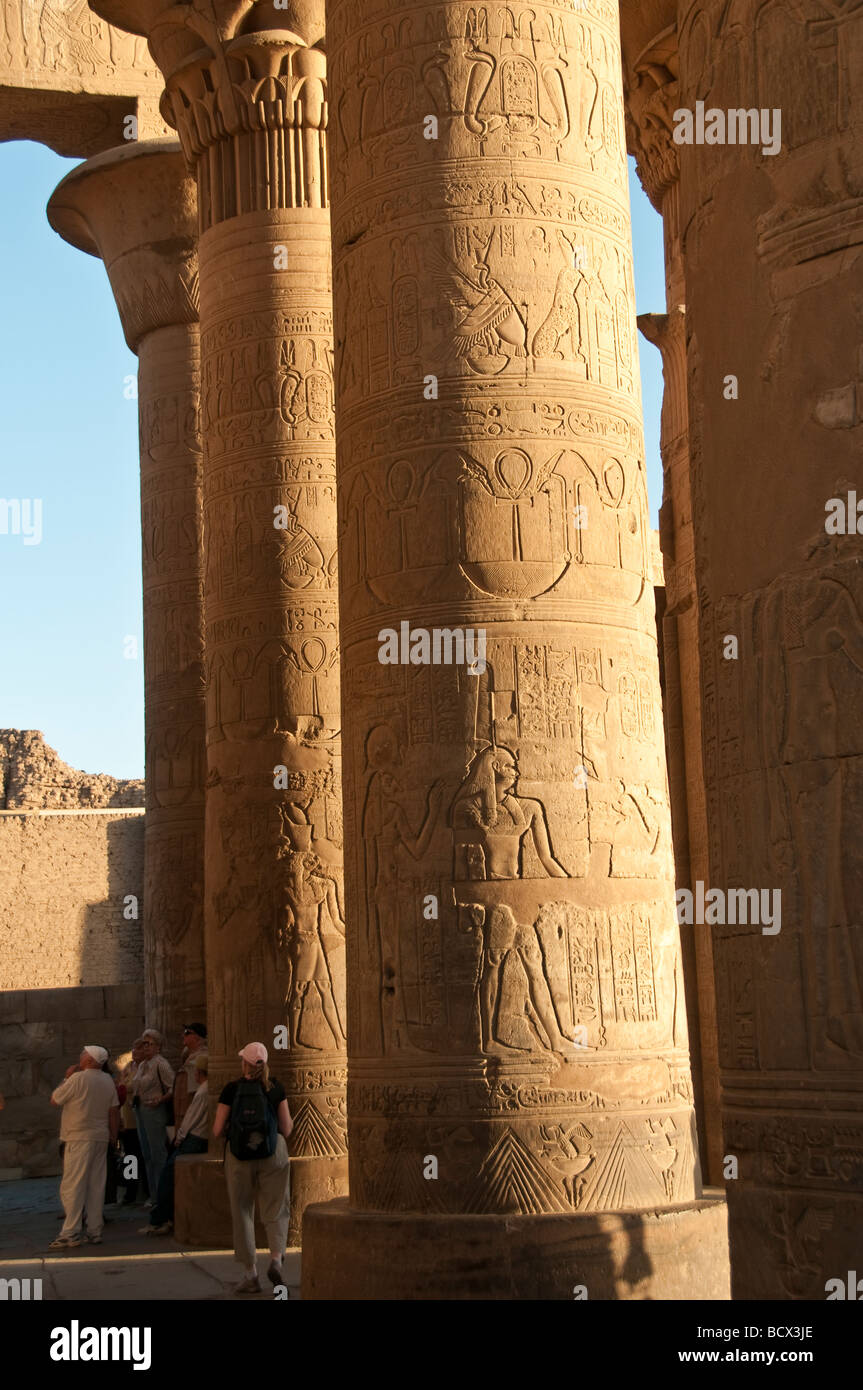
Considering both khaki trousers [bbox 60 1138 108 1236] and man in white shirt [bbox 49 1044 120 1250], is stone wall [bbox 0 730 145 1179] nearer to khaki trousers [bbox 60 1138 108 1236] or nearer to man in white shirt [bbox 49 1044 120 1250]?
man in white shirt [bbox 49 1044 120 1250]

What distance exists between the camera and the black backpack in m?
7.69

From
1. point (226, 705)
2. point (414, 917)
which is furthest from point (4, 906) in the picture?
point (414, 917)

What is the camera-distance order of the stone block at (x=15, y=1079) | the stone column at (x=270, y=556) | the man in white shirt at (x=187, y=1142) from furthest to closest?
the stone block at (x=15, y=1079) → the man in white shirt at (x=187, y=1142) → the stone column at (x=270, y=556)

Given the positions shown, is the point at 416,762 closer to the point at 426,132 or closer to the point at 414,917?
the point at 414,917

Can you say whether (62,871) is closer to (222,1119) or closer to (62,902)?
(62,902)

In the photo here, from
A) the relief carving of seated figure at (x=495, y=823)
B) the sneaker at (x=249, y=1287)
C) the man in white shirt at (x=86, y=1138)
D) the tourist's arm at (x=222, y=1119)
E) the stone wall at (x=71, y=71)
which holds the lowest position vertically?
the sneaker at (x=249, y=1287)

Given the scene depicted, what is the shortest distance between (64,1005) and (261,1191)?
26.8ft

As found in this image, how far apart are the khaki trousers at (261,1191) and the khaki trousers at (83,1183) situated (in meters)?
2.56

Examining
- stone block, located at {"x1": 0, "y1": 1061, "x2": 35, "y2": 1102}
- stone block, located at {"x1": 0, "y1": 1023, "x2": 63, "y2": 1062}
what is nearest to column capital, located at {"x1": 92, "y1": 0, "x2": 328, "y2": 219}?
stone block, located at {"x1": 0, "y1": 1023, "x2": 63, "y2": 1062}

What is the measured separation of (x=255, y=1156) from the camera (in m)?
7.71

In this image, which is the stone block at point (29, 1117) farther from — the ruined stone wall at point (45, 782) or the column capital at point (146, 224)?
the ruined stone wall at point (45, 782)

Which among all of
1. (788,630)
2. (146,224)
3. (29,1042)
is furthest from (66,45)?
(788,630)

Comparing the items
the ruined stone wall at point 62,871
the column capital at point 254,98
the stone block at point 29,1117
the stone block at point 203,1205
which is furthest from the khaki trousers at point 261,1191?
the ruined stone wall at point 62,871

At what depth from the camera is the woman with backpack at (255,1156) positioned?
25.2ft
